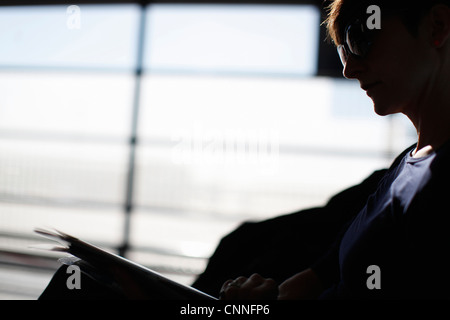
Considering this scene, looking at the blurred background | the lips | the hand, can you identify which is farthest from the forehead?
the blurred background

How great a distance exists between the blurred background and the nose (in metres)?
2.96

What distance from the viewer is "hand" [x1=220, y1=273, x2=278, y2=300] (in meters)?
0.73

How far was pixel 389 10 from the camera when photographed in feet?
2.23

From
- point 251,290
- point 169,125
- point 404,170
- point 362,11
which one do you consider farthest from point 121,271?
point 169,125

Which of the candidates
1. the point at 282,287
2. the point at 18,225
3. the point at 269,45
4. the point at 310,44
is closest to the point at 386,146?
the point at 310,44

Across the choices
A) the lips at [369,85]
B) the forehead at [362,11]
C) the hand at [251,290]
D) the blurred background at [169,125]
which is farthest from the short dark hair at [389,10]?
the blurred background at [169,125]

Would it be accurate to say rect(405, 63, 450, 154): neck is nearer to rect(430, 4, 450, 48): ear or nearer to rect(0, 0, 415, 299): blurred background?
rect(430, 4, 450, 48): ear

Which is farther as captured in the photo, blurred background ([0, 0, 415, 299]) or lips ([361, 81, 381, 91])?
blurred background ([0, 0, 415, 299])

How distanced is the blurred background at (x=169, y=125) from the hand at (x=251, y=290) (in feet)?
10.2

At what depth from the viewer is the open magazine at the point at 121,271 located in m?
0.66

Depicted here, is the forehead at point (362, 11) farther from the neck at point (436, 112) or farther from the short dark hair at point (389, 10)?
the neck at point (436, 112)

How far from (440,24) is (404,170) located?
10.1 inches

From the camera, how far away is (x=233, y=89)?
393 centimetres

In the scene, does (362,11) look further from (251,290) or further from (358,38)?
(251,290)
